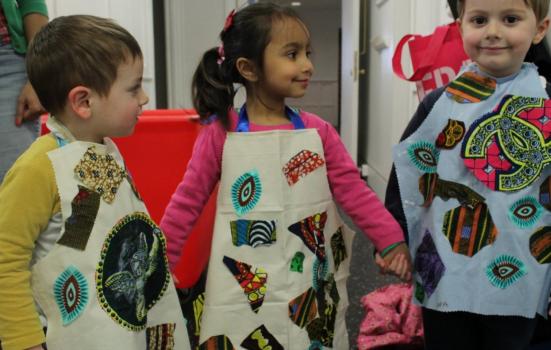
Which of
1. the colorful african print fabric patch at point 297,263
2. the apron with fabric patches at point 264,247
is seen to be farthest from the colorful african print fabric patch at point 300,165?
the colorful african print fabric patch at point 297,263

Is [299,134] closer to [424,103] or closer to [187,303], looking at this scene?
[424,103]

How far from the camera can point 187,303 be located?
4.25 ft

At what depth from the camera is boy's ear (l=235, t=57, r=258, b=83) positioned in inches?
40.8

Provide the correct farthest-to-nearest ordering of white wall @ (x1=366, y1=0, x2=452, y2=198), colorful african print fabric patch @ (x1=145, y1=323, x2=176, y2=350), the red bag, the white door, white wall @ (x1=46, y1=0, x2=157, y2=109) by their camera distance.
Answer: the white door, white wall @ (x1=46, y1=0, x2=157, y2=109), white wall @ (x1=366, y1=0, x2=452, y2=198), the red bag, colorful african print fabric patch @ (x1=145, y1=323, x2=176, y2=350)

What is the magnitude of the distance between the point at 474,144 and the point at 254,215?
40cm

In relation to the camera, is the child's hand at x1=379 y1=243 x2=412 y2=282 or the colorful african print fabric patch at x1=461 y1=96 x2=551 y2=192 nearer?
the colorful african print fabric patch at x1=461 y1=96 x2=551 y2=192

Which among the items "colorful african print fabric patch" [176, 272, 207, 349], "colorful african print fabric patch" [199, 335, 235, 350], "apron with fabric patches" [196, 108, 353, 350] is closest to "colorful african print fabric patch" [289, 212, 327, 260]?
"apron with fabric patches" [196, 108, 353, 350]

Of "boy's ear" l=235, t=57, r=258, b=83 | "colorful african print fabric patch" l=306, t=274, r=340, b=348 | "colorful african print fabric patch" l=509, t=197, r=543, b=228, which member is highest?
"boy's ear" l=235, t=57, r=258, b=83

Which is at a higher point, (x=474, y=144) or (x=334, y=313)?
(x=474, y=144)

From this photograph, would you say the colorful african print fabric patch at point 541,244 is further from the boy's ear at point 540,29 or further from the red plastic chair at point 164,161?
the red plastic chair at point 164,161

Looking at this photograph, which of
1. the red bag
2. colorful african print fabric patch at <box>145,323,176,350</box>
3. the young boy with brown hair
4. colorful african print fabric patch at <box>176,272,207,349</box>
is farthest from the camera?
the red bag

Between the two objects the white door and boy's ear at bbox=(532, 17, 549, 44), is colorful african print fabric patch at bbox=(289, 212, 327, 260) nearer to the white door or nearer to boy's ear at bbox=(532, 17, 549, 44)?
boy's ear at bbox=(532, 17, 549, 44)

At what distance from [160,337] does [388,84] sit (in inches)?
104

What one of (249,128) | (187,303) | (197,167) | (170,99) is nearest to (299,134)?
(249,128)
